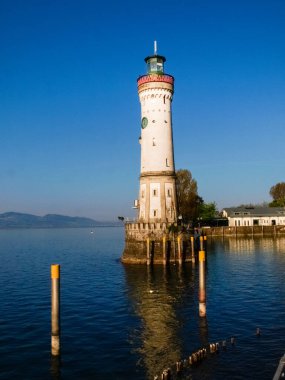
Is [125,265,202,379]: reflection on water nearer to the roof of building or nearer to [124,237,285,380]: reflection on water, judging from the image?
[124,237,285,380]: reflection on water

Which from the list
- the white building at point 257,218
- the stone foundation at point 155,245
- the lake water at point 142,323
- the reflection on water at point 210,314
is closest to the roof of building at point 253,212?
the white building at point 257,218

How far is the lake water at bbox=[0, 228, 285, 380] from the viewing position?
22.9 meters

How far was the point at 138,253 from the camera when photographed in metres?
60.8

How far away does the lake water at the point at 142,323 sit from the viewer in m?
22.9

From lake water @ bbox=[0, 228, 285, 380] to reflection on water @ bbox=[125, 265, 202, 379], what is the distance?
0.08m

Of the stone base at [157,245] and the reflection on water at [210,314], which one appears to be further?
the stone base at [157,245]

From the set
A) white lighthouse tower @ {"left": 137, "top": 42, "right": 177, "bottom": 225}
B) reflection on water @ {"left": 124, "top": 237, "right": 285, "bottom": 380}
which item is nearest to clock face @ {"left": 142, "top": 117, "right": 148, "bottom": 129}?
white lighthouse tower @ {"left": 137, "top": 42, "right": 177, "bottom": 225}

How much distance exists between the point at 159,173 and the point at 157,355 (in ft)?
126

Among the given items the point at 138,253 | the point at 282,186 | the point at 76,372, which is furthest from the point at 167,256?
the point at 282,186

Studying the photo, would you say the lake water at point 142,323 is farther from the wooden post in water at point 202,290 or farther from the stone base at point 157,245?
the stone base at point 157,245

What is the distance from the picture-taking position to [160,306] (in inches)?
1449

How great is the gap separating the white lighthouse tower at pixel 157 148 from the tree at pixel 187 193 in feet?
139

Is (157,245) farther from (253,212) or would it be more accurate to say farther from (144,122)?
(253,212)

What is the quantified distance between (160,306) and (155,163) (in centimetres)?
2812
